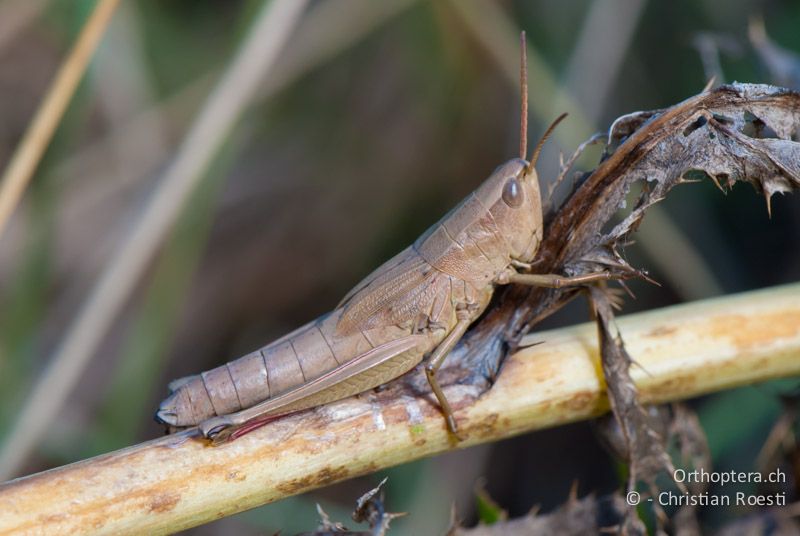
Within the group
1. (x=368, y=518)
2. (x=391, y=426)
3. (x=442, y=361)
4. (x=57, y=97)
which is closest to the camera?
(x=368, y=518)

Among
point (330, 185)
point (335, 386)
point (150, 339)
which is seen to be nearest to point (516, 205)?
point (335, 386)

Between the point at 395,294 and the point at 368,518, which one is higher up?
the point at 395,294

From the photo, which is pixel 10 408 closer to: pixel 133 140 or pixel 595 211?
pixel 133 140

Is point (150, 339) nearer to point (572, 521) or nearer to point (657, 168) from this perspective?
point (572, 521)

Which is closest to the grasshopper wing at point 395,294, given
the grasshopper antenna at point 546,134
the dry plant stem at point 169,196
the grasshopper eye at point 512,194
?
the grasshopper eye at point 512,194

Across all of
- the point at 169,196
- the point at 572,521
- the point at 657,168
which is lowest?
the point at 572,521

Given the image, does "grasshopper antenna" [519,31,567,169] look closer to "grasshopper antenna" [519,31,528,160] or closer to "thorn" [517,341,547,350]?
"grasshopper antenna" [519,31,528,160]

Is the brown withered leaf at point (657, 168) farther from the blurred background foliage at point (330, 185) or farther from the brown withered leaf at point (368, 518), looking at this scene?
the blurred background foliage at point (330, 185)
